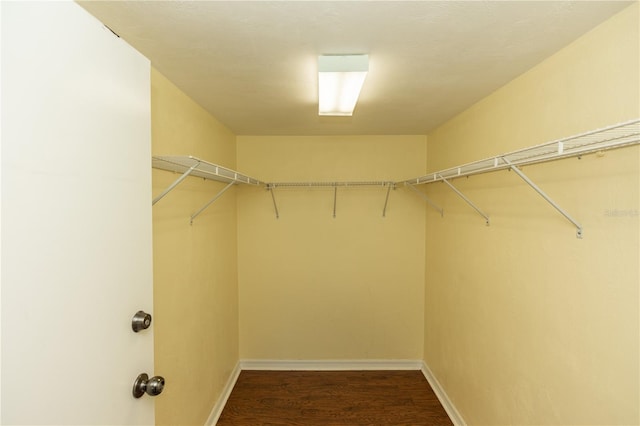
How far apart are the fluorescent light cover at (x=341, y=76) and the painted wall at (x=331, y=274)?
1438mm

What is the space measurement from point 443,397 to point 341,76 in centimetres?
272

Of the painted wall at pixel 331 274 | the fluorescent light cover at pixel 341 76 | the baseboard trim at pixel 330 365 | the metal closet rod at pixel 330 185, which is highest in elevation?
the fluorescent light cover at pixel 341 76

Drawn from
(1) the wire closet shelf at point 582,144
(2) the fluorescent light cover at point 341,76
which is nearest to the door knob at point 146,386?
(2) the fluorescent light cover at point 341,76

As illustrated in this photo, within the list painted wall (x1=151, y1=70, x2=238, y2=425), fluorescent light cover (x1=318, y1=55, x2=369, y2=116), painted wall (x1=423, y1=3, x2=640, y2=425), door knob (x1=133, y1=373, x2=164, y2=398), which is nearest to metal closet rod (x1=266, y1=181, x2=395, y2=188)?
painted wall (x1=151, y1=70, x2=238, y2=425)

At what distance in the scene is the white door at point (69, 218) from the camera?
24.0 inches

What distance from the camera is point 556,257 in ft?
4.37

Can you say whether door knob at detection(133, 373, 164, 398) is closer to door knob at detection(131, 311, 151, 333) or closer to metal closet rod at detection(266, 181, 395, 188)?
door knob at detection(131, 311, 151, 333)

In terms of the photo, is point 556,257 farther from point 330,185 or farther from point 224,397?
point 224,397

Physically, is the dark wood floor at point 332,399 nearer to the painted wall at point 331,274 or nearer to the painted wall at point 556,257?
the painted wall at point 331,274

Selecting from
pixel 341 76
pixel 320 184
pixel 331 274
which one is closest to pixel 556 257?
pixel 341 76

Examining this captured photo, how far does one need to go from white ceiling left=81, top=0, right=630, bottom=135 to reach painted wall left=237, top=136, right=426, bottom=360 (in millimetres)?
1322

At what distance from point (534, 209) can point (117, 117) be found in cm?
182

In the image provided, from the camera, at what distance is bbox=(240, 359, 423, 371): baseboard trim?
304 centimetres

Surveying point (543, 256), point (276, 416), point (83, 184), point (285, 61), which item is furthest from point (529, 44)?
point (276, 416)
